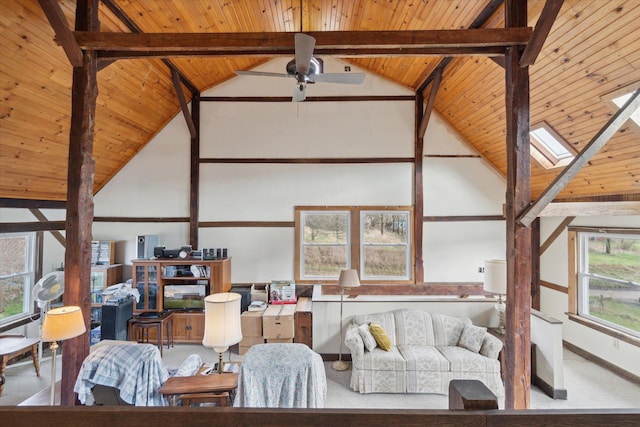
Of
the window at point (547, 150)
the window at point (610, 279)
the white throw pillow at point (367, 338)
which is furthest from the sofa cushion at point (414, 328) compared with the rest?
the window at point (547, 150)

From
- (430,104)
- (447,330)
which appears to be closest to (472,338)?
(447,330)

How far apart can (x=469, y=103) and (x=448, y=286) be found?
309 cm

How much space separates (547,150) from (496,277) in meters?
2.10

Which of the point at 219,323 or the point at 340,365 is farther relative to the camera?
the point at 340,365

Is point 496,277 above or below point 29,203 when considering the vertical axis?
below

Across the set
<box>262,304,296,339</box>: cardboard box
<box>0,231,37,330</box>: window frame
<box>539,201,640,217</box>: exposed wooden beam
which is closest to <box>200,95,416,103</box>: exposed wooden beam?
<box>539,201,640,217</box>: exposed wooden beam

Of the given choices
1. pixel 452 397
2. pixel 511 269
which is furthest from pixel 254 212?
pixel 452 397

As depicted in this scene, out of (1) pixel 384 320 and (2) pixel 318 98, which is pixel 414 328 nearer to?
(1) pixel 384 320

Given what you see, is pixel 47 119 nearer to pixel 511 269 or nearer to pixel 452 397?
pixel 452 397

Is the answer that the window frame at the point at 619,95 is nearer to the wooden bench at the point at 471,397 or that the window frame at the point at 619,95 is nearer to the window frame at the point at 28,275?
the wooden bench at the point at 471,397

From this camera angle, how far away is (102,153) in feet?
16.5

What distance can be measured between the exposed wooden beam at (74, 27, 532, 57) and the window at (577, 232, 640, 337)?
138 inches

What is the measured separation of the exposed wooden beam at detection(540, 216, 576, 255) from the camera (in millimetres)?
5055

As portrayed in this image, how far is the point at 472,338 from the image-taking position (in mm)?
4164
